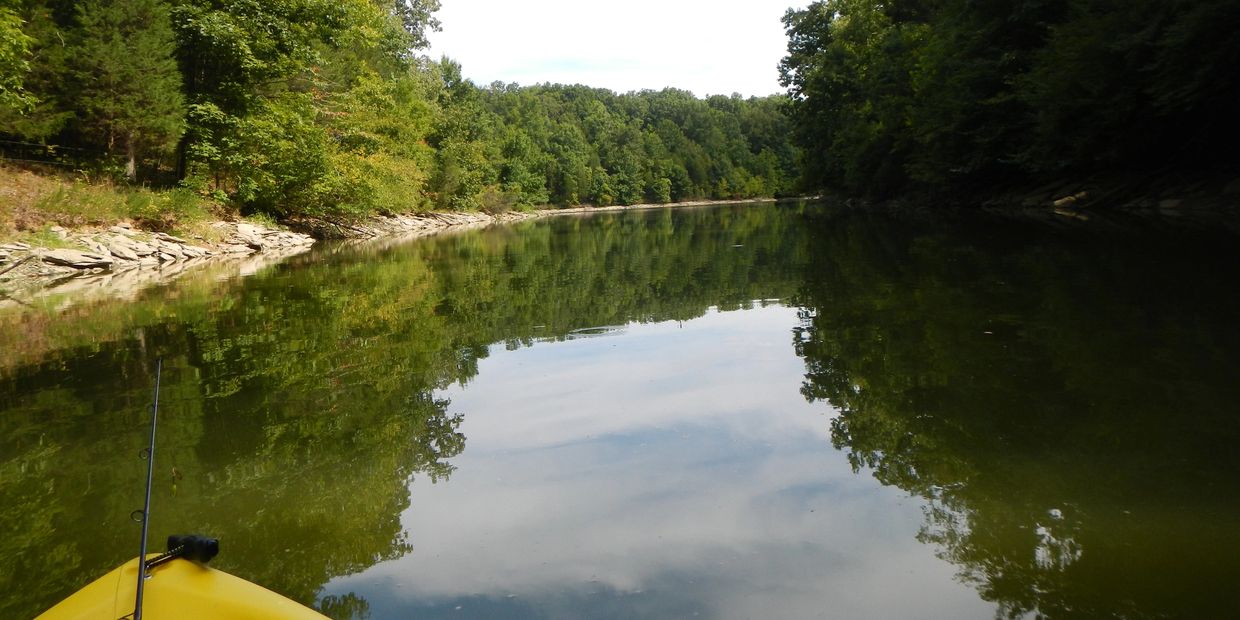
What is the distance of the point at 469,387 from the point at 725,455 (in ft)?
9.37

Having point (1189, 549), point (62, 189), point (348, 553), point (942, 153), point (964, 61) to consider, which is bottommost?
point (348, 553)

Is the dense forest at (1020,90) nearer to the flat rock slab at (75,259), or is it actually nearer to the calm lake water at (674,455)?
the calm lake water at (674,455)

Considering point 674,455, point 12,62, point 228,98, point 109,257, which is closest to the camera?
point 674,455

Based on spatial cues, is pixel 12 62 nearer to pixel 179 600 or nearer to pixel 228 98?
pixel 228 98

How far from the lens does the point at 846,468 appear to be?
15.0 feet

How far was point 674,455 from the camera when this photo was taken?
4973 millimetres

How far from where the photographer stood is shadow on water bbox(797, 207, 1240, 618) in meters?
A: 3.24

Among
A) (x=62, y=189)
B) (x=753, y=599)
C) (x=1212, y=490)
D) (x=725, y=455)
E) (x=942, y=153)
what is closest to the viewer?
(x=753, y=599)

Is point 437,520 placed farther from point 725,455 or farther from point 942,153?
point 942,153

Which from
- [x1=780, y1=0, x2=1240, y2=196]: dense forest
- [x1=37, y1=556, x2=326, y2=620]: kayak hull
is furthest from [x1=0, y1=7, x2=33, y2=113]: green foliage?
[x1=780, y1=0, x2=1240, y2=196]: dense forest

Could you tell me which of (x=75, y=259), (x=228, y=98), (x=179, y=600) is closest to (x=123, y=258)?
(x=75, y=259)

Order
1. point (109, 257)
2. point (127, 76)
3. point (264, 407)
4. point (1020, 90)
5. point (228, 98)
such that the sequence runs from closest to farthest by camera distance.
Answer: point (264, 407), point (109, 257), point (127, 76), point (228, 98), point (1020, 90)

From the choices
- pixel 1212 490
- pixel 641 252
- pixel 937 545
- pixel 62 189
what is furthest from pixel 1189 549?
pixel 62 189

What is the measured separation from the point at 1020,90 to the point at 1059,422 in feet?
88.4
